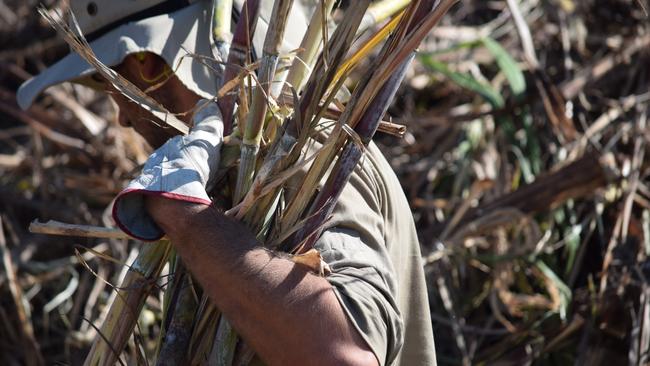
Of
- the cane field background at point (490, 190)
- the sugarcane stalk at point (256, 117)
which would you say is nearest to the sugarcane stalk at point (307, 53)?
the sugarcane stalk at point (256, 117)

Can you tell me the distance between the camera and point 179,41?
1.67 meters

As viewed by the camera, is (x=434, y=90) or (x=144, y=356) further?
(x=434, y=90)

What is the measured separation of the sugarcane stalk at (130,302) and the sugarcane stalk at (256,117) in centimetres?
20

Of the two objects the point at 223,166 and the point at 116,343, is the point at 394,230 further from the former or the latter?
the point at 116,343

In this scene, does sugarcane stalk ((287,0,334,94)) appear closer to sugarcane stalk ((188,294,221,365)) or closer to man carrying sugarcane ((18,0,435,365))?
man carrying sugarcane ((18,0,435,365))

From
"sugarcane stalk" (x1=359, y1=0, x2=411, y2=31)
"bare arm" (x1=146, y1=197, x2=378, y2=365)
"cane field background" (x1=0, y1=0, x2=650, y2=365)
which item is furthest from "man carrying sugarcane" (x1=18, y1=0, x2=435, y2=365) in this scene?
"cane field background" (x1=0, y1=0, x2=650, y2=365)

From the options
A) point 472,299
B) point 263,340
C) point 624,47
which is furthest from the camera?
point 624,47

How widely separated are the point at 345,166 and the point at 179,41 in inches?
20.1

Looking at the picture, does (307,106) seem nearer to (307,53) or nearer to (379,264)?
(307,53)

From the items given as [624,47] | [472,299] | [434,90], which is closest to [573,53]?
[624,47]

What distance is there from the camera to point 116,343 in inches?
59.1

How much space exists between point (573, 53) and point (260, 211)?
2.66 m

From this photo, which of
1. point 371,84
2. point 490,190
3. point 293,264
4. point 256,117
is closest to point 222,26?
point 256,117

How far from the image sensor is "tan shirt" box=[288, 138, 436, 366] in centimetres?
127
